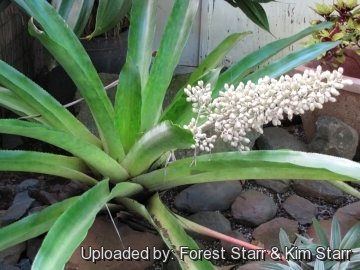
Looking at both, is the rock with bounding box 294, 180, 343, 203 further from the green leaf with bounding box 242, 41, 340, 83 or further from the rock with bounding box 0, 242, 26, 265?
the rock with bounding box 0, 242, 26, 265

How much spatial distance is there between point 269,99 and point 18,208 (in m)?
0.74

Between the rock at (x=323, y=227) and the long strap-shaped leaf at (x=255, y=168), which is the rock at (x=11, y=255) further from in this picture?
the rock at (x=323, y=227)

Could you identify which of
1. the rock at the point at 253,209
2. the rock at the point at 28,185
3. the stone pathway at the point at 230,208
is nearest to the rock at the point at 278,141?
the stone pathway at the point at 230,208

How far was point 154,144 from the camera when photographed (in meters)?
0.81

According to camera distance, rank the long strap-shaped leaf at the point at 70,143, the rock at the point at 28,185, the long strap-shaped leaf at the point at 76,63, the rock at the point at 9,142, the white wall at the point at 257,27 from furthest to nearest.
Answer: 1. the white wall at the point at 257,27
2. the rock at the point at 9,142
3. the rock at the point at 28,185
4. the long strap-shaped leaf at the point at 76,63
5. the long strap-shaped leaf at the point at 70,143

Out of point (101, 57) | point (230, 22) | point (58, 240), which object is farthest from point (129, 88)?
point (230, 22)

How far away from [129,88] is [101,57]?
89 centimetres

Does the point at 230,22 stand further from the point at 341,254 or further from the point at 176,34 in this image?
the point at 341,254

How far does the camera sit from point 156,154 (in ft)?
2.83

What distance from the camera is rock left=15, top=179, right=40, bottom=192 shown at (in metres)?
1.26

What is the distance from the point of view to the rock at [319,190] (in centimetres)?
123

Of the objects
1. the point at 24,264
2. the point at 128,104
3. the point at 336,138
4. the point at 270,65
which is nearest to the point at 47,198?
the point at 24,264

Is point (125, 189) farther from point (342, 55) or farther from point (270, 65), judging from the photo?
point (342, 55)

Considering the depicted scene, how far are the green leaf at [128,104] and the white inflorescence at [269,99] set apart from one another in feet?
0.65
